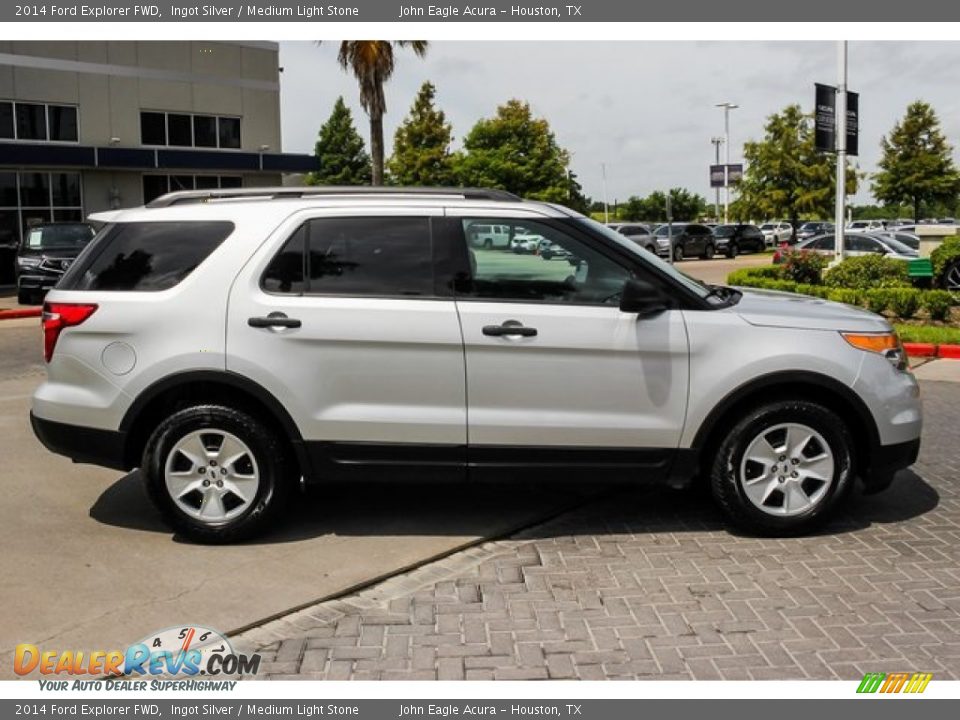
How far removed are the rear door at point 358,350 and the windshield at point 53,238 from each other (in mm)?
17281

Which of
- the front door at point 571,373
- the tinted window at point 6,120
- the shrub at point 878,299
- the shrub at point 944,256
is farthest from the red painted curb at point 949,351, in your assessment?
the tinted window at point 6,120

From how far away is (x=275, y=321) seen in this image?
Answer: 5160 millimetres

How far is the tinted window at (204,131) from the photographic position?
96.5 ft

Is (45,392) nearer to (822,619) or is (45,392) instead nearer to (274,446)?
(274,446)

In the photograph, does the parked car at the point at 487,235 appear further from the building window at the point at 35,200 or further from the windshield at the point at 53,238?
the building window at the point at 35,200

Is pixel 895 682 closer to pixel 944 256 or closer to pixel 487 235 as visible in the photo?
pixel 487 235

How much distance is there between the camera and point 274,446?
17.2 feet

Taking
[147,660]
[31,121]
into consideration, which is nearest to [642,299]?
[147,660]

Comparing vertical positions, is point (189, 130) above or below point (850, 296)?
above

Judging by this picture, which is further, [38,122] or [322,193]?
[38,122]

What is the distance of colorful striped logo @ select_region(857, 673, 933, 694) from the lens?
374 centimetres

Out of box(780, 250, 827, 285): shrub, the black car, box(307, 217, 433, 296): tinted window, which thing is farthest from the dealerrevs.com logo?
the black car

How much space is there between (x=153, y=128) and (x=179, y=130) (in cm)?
81

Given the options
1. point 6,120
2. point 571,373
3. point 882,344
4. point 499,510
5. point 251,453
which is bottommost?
point 499,510
